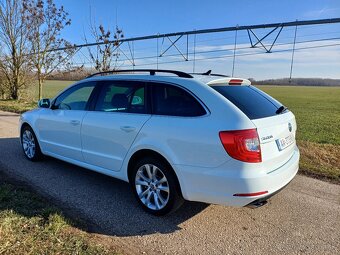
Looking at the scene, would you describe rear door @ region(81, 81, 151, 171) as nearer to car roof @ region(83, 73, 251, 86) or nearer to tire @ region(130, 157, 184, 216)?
car roof @ region(83, 73, 251, 86)

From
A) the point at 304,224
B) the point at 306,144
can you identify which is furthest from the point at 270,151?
the point at 306,144

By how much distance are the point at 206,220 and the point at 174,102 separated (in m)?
1.45

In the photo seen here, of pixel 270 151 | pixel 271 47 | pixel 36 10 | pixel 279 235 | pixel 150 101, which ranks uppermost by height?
pixel 36 10

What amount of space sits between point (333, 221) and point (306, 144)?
385 cm

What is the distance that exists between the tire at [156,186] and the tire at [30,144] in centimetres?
264

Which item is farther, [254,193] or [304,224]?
[304,224]

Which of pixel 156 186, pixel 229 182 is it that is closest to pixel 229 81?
pixel 229 182

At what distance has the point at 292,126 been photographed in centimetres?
393

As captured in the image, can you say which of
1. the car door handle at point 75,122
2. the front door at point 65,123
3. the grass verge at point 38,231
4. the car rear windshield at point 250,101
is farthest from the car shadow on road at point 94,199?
the car rear windshield at point 250,101

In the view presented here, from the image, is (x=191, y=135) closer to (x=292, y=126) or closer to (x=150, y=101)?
(x=150, y=101)

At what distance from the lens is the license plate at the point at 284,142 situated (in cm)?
346

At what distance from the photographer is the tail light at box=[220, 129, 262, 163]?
3.10 meters

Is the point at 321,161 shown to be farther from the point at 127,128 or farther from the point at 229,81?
the point at 127,128

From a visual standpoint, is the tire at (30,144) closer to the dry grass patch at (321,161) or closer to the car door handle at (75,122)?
the car door handle at (75,122)
